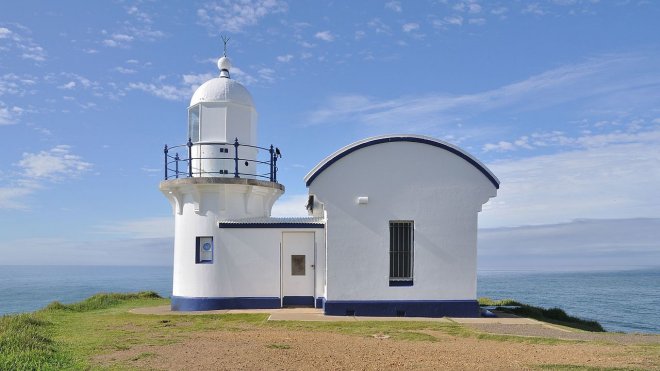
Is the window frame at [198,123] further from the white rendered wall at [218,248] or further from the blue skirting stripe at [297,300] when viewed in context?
the blue skirting stripe at [297,300]

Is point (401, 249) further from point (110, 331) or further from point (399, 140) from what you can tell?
point (110, 331)

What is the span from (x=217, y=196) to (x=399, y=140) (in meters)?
→ 5.58

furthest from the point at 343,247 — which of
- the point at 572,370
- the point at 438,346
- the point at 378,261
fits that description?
the point at 572,370

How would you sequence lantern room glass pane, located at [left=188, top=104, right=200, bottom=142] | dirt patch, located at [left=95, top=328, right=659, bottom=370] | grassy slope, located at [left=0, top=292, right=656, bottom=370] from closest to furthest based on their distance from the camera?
1. dirt patch, located at [left=95, top=328, right=659, bottom=370]
2. grassy slope, located at [left=0, top=292, right=656, bottom=370]
3. lantern room glass pane, located at [left=188, top=104, right=200, bottom=142]

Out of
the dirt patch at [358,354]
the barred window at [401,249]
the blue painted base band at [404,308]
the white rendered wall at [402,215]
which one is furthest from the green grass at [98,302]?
the barred window at [401,249]

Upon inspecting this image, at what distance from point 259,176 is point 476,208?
6.65 meters

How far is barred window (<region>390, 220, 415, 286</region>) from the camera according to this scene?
46.7 ft

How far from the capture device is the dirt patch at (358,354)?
7887 millimetres

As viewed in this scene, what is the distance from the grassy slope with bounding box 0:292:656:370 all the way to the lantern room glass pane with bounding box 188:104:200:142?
575 centimetres

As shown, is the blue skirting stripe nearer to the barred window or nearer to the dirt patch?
the barred window

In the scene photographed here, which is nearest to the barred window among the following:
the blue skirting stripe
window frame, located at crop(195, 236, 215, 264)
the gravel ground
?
the gravel ground

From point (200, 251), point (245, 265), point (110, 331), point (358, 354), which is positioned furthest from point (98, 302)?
point (358, 354)

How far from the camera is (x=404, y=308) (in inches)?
551

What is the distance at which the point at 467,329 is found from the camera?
38.0 ft
